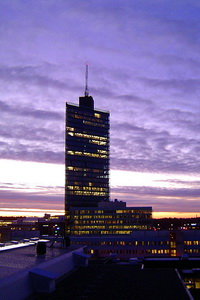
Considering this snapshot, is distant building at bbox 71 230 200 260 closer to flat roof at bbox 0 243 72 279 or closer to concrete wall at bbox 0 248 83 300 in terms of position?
flat roof at bbox 0 243 72 279

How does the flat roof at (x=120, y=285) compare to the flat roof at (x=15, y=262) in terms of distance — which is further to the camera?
the flat roof at (x=15, y=262)

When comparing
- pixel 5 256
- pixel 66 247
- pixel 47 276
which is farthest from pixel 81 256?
pixel 47 276

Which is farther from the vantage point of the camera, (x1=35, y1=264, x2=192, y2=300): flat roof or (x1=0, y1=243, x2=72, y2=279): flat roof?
(x1=0, y1=243, x2=72, y2=279): flat roof

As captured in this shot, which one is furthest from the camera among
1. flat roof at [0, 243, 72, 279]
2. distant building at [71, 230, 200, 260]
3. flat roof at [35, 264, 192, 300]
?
distant building at [71, 230, 200, 260]

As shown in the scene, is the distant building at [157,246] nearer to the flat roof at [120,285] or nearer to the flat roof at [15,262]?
the flat roof at [120,285]

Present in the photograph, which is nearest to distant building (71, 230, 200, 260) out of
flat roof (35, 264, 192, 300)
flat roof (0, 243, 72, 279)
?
flat roof (35, 264, 192, 300)

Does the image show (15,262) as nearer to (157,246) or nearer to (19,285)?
(19,285)

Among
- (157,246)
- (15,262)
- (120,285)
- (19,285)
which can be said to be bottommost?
(157,246)

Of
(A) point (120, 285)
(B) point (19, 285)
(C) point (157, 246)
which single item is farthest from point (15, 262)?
(C) point (157, 246)

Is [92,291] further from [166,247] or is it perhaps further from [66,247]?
[166,247]

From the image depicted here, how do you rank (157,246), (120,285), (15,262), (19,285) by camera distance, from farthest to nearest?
(157,246)
(120,285)
(15,262)
(19,285)

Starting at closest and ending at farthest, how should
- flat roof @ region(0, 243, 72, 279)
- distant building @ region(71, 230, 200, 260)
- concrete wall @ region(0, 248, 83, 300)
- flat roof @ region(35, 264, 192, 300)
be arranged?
concrete wall @ region(0, 248, 83, 300) < flat roof @ region(35, 264, 192, 300) < flat roof @ region(0, 243, 72, 279) < distant building @ region(71, 230, 200, 260)

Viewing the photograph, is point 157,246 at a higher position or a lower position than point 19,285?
lower

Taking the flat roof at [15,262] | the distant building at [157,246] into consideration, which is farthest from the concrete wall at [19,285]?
the distant building at [157,246]
